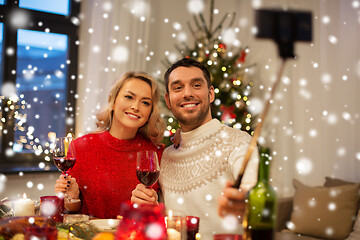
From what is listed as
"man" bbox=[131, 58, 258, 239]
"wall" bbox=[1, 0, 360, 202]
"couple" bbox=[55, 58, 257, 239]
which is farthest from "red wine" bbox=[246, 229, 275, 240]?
"wall" bbox=[1, 0, 360, 202]

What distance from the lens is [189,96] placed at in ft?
5.54

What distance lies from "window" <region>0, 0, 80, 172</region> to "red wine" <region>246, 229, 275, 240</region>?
299cm

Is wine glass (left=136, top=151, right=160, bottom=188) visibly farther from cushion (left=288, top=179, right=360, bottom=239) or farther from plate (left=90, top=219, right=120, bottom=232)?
cushion (left=288, top=179, right=360, bottom=239)

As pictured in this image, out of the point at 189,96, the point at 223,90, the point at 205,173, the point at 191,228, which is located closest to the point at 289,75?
the point at 223,90

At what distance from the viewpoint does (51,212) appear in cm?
122

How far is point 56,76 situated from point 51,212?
267 centimetres

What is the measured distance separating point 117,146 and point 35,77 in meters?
1.96

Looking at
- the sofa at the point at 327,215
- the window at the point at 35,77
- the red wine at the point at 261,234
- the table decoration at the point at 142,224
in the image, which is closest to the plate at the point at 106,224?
the table decoration at the point at 142,224

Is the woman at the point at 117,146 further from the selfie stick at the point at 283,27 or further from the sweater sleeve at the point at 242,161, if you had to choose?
the selfie stick at the point at 283,27

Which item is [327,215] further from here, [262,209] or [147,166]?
[262,209]

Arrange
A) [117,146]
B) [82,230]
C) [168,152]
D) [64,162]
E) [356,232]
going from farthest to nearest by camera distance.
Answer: [356,232], [117,146], [168,152], [64,162], [82,230]

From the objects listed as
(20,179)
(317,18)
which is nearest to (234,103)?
(317,18)

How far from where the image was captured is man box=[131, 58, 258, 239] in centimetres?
158

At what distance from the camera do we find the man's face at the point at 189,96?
170 centimetres
